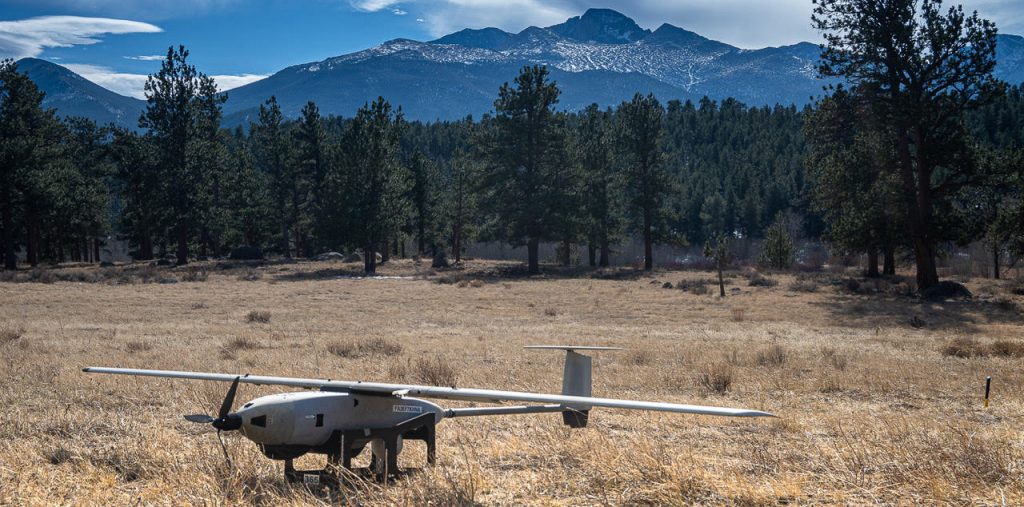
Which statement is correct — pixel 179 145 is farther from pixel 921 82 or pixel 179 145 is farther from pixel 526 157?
pixel 921 82

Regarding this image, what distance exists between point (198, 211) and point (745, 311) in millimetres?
44977

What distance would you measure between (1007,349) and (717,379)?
9.39 m

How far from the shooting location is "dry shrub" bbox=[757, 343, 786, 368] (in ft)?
52.1

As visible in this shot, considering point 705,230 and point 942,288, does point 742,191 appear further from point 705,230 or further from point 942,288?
point 942,288

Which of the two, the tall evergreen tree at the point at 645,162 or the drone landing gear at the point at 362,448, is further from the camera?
the tall evergreen tree at the point at 645,162

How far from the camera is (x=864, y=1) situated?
34.7 meters

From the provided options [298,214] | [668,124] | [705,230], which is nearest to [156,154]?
[298,214]

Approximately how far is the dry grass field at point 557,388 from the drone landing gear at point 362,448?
0.56 feet

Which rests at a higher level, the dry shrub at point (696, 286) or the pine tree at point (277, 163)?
the pine tree at point (277, 163)

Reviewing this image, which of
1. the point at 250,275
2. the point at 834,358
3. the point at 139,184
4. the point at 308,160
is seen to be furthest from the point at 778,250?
the point at 139,184

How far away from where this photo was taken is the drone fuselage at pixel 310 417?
5.56 m

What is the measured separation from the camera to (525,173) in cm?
5481

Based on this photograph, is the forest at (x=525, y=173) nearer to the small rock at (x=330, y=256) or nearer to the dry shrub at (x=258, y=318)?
the small rock at (x=330, y=256)

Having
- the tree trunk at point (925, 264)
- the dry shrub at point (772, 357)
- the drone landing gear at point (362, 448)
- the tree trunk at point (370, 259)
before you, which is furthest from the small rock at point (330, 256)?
the drone landing gear at point (362, 448)
